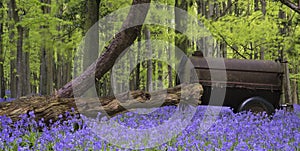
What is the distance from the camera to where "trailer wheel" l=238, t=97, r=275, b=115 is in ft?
35.3

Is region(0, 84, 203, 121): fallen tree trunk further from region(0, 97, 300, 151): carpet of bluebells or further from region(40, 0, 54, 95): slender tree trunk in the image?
region(40, 0, 54, 95): slender tree trunk

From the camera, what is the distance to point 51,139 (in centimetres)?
505

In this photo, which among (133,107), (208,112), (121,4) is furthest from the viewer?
(121,4)

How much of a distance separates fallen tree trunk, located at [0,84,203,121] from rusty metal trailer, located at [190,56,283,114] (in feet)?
7.42

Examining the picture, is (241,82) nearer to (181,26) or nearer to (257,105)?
(257,105)

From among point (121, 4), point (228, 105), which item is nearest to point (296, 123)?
point (228, 105)

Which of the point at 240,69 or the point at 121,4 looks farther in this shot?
the point at 121,4

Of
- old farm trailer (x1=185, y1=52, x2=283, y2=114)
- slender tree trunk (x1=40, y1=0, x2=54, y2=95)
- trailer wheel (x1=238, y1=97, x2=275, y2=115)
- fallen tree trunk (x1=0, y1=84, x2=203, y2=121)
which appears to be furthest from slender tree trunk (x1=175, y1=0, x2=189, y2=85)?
fallen tree trunk (x1=0, y1=84, x2=203, y2=121)

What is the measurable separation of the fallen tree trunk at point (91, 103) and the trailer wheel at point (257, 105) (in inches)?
105

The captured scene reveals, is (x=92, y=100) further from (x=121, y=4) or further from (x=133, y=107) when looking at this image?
(x=121, y=4)

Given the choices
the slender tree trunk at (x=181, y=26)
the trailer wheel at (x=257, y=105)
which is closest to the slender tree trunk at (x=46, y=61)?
the slender tree trunk at (x=181, y=26)

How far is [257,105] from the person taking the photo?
10930mm

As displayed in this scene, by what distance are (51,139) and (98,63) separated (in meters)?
3.78

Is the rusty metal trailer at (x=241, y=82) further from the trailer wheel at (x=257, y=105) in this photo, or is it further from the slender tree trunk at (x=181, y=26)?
the slender tree trunk at (x=181, y=26)
